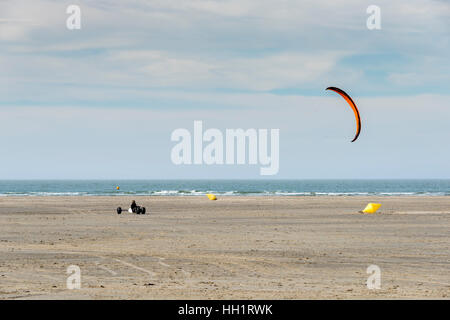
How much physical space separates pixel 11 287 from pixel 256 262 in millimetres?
6647

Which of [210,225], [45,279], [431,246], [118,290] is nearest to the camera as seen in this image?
[118,290]

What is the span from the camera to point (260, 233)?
24.7m

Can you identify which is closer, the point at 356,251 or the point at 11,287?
the point at 11,287

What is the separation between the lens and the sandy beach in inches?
475

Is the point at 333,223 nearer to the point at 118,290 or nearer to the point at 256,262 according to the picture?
Result: the point at 256,262

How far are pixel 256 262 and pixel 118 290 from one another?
5.30 metres

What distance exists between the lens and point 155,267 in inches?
607

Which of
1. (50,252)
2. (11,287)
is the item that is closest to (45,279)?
(11,287)

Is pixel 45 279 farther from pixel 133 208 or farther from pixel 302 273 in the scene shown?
pixel 133 208

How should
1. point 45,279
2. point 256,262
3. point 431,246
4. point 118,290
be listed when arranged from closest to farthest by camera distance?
1. point 118,290
2. point 45,279
3. point 256,262
4. point 431,246

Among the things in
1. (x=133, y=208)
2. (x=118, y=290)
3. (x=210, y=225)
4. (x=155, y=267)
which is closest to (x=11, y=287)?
(x=118, y=290)

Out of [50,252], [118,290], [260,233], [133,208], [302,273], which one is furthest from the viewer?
[133,208]

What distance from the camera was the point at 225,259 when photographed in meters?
16.9

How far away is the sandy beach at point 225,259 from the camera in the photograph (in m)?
12.1
